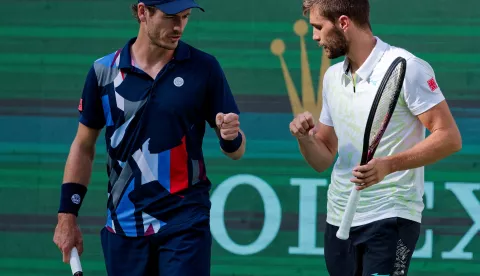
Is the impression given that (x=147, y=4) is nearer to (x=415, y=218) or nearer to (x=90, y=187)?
(x=415, y=218)

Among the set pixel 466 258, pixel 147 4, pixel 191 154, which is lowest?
pixel 466 258

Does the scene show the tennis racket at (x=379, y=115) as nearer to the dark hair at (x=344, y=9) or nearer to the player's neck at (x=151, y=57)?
the dark hair at (x=344, y=9)

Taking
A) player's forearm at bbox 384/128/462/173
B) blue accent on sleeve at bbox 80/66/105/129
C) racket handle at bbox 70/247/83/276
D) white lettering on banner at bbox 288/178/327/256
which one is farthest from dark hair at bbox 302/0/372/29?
white lettering on banner at bbox 288/178/327/256

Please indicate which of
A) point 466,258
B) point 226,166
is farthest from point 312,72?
point 466,258

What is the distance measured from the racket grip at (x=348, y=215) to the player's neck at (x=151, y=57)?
0.90 m

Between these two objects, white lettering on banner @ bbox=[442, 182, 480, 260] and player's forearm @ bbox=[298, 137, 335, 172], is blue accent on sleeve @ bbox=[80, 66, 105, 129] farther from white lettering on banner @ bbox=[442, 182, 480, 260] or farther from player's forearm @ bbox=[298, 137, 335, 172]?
white lettering on banner @ bbox=[442, 182, 480, 260]

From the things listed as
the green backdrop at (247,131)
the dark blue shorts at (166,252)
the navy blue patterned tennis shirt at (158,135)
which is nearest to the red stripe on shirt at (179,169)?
the navy blue patterned tennis shirt at (158,135)

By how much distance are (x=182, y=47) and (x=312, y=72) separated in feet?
5.36

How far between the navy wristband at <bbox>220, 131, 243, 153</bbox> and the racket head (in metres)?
0.48

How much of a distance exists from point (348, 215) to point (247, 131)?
184cm

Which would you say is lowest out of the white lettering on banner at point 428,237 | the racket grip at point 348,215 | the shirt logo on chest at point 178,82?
the white lettering on banner at point 428,237

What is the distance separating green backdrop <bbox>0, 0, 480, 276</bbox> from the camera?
5.64m

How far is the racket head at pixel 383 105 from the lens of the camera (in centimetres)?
392

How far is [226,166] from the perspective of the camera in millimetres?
5750
